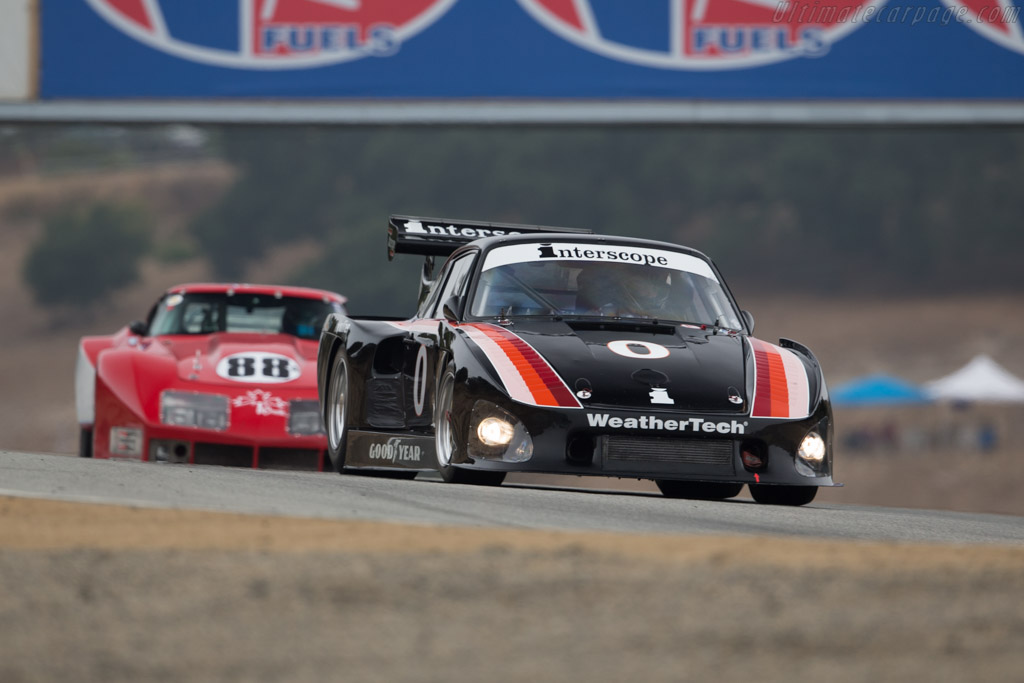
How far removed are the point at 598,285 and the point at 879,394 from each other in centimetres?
2974

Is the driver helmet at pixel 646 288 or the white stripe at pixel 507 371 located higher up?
the driver helmet at pixel 646 288

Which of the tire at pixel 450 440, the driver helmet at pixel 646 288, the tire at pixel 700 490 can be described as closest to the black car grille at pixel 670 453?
the tire at pixel 450 440

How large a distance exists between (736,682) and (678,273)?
A: 5.86m

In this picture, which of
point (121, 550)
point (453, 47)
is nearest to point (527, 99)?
point (453, 47)

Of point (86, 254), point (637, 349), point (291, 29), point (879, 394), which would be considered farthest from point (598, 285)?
point (86, 254)

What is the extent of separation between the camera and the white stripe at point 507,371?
7.35 m

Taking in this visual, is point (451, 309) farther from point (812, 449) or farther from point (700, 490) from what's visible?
point (812, 449)

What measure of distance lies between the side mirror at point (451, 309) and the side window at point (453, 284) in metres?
0.14

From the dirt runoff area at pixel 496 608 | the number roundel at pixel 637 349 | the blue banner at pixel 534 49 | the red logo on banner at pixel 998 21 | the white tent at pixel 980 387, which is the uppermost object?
the red logo on banner at pixel 998 21

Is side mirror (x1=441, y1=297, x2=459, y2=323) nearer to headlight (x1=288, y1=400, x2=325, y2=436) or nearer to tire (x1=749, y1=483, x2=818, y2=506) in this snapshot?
tire (x1=749, y1=483, x2=818, y2=506)

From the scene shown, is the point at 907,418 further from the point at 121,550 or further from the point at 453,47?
the point at 121,550

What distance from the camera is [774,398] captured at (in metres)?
7.69

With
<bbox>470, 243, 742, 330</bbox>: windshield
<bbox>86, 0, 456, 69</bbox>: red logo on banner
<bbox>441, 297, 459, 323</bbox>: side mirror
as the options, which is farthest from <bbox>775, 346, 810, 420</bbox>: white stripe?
<bbox>86, 0, 456, 69</bbox>: red logo on banner

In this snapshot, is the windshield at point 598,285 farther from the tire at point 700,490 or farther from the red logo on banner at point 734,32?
the red logo on banner at point 734,32
